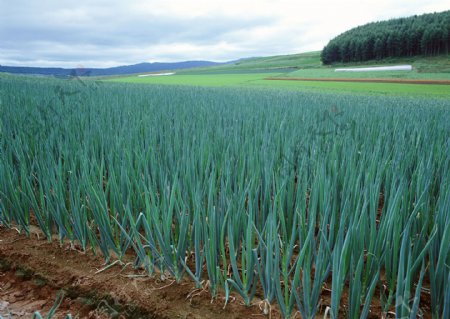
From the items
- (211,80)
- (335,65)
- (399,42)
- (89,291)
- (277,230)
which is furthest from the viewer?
(335,65)

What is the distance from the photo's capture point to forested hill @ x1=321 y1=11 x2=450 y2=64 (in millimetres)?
28031

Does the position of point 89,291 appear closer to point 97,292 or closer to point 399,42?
point 97,292

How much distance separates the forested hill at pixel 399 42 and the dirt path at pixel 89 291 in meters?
32.5

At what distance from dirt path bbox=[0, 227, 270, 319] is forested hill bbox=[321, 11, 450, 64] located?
106 feet

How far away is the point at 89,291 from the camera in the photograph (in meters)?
1.23

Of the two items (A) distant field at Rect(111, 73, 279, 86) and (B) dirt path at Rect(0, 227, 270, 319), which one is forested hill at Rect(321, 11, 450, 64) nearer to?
(A) distant field at Rect(111, 73, 279, 86)

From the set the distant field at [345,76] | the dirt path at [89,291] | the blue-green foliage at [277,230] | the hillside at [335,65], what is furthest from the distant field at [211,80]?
the dirt path at [89,291]

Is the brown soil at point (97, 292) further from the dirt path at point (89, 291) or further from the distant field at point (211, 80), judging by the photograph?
the distant field at point (211, 80)

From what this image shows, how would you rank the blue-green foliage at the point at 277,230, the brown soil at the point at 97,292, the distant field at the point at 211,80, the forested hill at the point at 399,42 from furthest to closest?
the forested hill at the point at 399,42, the distant field at the point at 211,80, the brown soil at the point at 97,292, the blue-green foliage at the point at 277,230

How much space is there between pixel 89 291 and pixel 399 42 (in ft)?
113

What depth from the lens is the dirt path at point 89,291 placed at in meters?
1.13

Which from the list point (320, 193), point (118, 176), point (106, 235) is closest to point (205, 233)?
point (106, 235)

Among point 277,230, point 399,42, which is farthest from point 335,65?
point 277,230

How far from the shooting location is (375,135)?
2.89m
